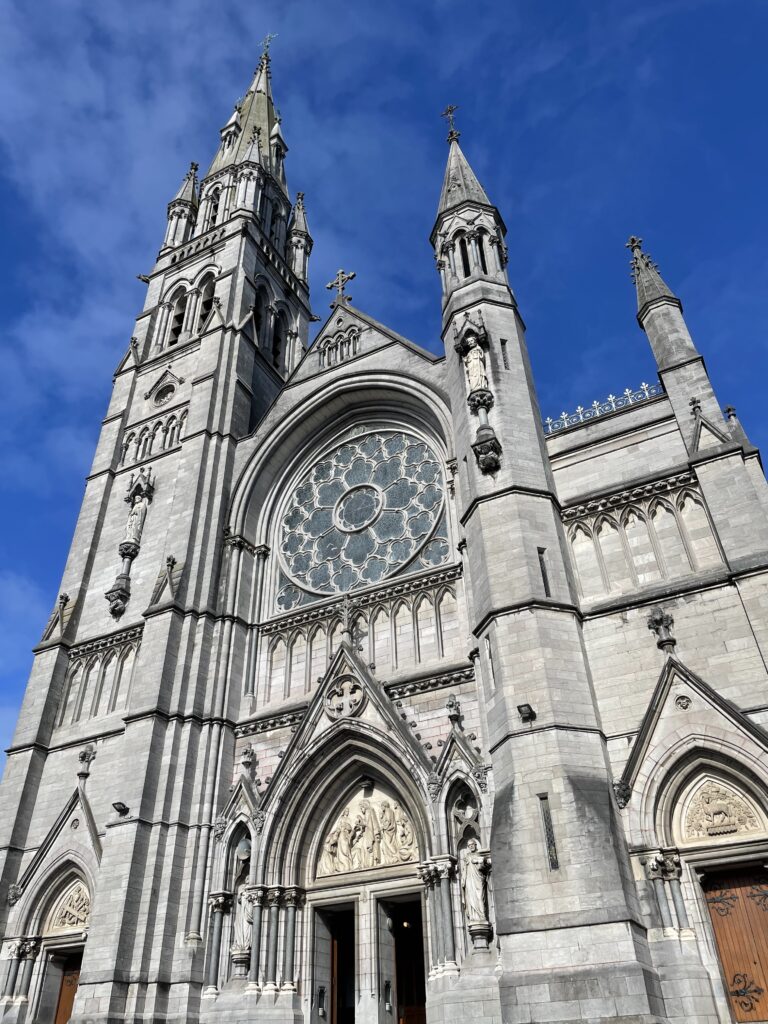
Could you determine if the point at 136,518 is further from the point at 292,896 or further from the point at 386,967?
the point at 386,967

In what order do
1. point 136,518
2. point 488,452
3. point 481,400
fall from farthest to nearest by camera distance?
point 136,518, point 481,400, point 488,452

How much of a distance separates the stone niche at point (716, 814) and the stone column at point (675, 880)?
0.31 m

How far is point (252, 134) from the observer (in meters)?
32.4

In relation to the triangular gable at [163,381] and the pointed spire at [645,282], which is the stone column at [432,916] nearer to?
the pointed spire at [645,282]

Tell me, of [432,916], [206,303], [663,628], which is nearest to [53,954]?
[432,916]

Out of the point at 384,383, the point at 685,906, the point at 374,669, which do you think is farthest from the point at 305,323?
the point at 685,906

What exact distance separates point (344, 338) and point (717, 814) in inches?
563

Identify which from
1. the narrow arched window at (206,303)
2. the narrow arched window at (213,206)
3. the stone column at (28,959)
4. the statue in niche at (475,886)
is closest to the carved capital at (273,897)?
the statue in niche at (475,886)

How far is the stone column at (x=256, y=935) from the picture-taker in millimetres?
12898

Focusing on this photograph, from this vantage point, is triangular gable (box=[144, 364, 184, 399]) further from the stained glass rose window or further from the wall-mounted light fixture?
the wall-mounted light fixture

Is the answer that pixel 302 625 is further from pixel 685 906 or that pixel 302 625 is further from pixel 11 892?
pixel 685 906

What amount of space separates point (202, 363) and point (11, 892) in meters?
13.6

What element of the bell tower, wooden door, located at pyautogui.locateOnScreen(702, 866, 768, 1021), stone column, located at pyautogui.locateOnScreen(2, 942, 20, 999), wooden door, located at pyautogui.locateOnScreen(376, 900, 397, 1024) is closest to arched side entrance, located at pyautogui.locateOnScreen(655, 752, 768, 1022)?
wooden door, located at pyautogui.locateOnScreen(702, 866, 768, 1021)

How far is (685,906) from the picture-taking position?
10.5 metres
